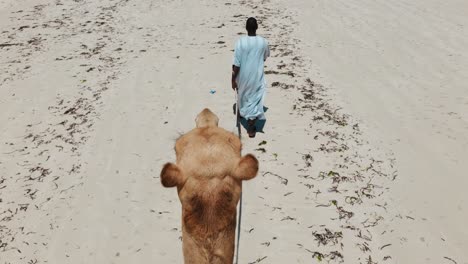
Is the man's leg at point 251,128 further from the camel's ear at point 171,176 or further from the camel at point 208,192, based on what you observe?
the camel's ear at point 171,176

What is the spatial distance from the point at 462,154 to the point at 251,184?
3711 millimetres

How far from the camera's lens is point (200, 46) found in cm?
1096

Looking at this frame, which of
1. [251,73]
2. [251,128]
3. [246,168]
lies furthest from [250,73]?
[246,168]

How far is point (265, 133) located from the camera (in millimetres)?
7199

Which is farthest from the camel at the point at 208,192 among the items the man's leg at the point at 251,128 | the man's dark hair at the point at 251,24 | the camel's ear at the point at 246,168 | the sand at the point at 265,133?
the man's leg at the point at 251,128

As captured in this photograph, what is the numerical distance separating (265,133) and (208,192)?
5053 millimetres

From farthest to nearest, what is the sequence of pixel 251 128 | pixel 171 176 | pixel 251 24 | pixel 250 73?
pixel 251 128 < pixel 250 73 < pixel 251 24 < pixel 171 176

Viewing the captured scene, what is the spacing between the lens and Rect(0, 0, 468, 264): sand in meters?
5.09

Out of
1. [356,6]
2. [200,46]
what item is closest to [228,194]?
[200,46]

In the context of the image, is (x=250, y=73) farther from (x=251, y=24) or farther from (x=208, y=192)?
(x=208, y=192)

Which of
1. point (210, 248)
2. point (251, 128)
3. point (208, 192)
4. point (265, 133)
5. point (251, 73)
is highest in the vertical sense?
point (208, 192)

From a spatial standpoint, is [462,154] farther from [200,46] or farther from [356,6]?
[356,6]

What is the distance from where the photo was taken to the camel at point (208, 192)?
2.20 metres

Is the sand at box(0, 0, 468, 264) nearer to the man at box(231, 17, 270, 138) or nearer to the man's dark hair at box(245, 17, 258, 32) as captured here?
the man at box(231, 17, 270, 138)
